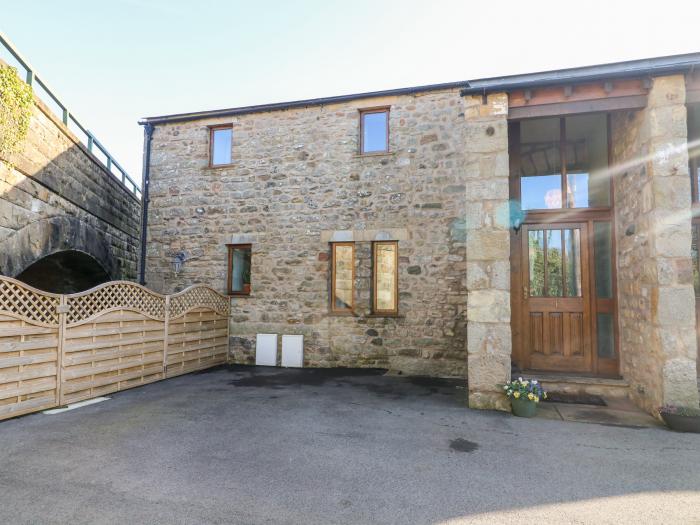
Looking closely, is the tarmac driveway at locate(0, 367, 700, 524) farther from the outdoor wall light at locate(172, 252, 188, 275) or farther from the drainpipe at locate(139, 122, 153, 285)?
the drainpipe at locate(139, 122, 153, 285)

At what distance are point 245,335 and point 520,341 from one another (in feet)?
17.6

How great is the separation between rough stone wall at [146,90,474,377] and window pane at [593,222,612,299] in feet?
6.97

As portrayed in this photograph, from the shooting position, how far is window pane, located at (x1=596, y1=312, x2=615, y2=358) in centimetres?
534

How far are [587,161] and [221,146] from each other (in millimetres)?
7200

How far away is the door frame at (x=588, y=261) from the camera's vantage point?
17.5 feet

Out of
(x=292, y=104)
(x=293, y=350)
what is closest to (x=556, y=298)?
(x=293, y=350)

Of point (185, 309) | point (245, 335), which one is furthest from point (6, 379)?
point (245, 335)

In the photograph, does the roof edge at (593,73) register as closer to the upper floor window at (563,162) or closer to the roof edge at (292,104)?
the upper floor window at (563,162)

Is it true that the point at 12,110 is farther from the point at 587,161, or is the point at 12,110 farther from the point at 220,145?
the point at 587,161

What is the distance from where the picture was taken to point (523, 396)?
442 centimetres

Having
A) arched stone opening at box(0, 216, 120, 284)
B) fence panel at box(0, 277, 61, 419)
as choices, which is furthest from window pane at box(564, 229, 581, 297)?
arched stone opening at box(0, 216, 120, 284)

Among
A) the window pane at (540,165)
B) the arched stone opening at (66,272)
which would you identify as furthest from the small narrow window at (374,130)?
the arched stone opening at (66,272)

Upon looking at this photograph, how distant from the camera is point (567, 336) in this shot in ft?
17.9

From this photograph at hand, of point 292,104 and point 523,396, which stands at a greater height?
point 292,104
